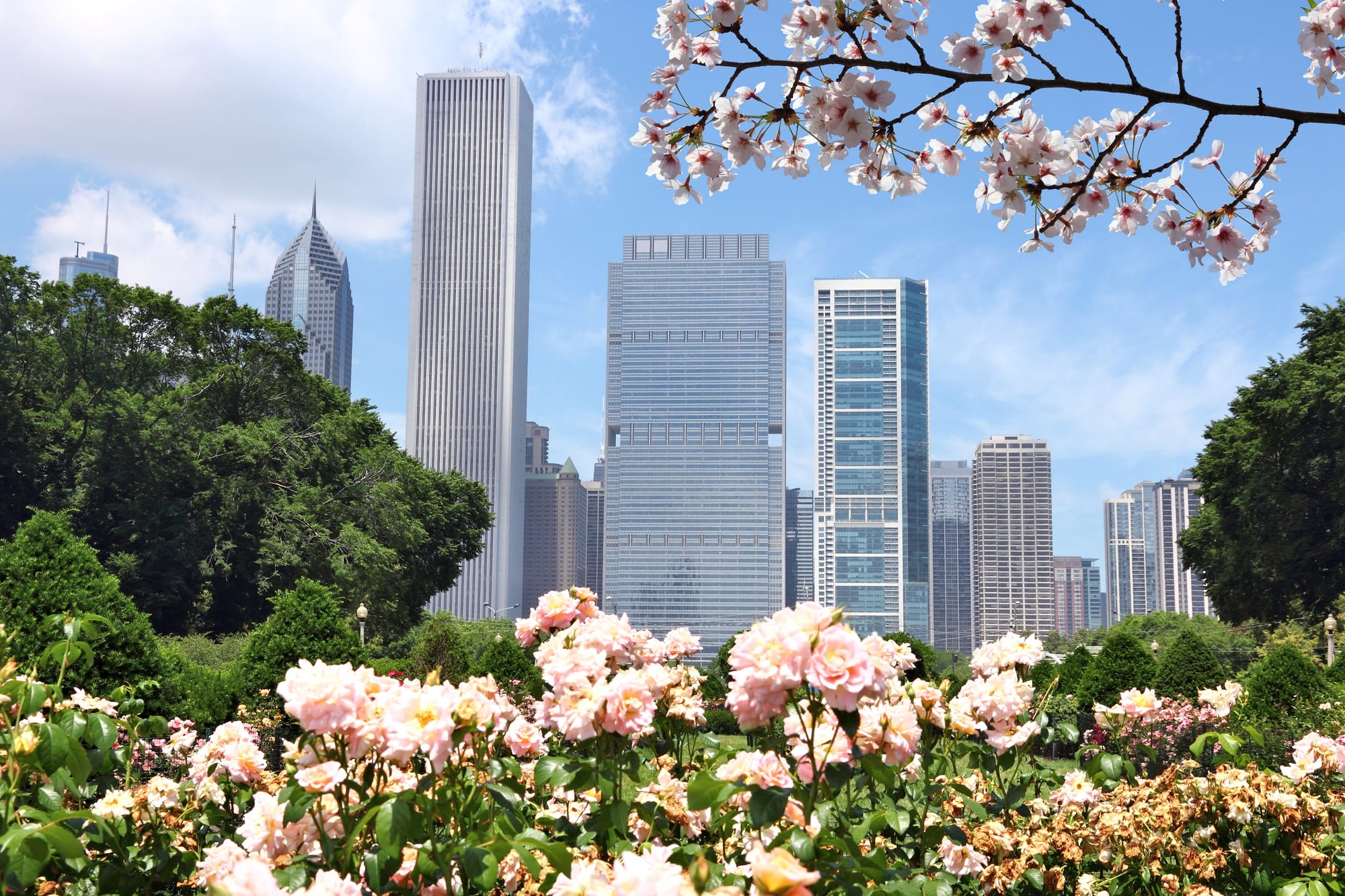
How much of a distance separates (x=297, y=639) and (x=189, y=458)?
740 inches

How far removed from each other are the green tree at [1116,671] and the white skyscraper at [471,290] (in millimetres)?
99345

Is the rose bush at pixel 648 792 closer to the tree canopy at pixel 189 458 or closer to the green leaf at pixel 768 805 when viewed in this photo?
the green leaf at pixel 768 805

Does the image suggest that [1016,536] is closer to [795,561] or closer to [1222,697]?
[795,561]

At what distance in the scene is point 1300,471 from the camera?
25906 mm

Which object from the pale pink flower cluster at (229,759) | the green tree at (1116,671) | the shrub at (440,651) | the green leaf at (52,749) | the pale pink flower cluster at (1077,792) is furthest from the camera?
the shrub at (440,651)

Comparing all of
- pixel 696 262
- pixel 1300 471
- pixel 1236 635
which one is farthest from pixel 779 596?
pixel 1300 471

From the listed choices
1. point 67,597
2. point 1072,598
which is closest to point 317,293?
point 1072,598

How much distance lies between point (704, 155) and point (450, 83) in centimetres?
11863

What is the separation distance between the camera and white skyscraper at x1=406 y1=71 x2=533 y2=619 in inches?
4397

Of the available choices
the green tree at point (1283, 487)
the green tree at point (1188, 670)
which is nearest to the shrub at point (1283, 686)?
the green tree at point (1188, 670)

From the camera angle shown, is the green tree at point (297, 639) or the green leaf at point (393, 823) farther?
the green tree at point (297, 639)

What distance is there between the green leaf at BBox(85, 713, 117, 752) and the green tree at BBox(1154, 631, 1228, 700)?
14618 mm

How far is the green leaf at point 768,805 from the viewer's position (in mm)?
1782

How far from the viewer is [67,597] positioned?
7965 millimetres
